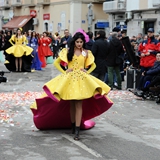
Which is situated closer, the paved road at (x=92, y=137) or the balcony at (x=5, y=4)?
the paved road at (x=92, y=137)

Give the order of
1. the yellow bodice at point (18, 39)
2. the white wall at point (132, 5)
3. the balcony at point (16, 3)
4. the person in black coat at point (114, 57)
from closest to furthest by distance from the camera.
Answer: the person in black coat at point (114, 57) → the yellow bodice at point (18, 39) → the white wall at point (132, 5) → the balcony at point (16, 3)

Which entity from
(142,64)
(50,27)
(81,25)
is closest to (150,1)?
(81,25)

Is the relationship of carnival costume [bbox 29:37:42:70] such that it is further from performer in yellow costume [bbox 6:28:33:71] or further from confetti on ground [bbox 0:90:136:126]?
confetti on ground [bbox 0:90:136:126]

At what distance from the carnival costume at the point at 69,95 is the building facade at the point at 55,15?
30420mm

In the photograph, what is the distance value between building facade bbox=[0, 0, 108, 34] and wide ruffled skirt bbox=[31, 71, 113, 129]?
3041 cm

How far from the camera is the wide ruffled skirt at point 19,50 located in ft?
74.1

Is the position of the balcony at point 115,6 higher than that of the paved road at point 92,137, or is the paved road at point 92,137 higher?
the balcony at point 115,6

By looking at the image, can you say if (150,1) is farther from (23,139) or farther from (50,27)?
(23,139)

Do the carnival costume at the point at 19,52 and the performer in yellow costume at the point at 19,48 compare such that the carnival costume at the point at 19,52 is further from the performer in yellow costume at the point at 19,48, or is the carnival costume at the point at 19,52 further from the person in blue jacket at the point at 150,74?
the person in blue jacket at the point at 150,74

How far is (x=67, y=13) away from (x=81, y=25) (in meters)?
1.70

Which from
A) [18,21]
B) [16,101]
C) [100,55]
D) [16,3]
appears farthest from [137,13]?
[16,101]

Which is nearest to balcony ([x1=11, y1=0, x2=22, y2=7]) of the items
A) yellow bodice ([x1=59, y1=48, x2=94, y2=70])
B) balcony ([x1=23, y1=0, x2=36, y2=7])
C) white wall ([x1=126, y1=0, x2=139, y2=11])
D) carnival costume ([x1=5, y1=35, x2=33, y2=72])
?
balcony ([x1=23, y1=0, x2=36, y2=7])

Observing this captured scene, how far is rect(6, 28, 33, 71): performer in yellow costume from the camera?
73.6 feet

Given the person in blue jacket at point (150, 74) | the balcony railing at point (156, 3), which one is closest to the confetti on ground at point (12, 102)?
the person in blue jacket at point (150, 74)
